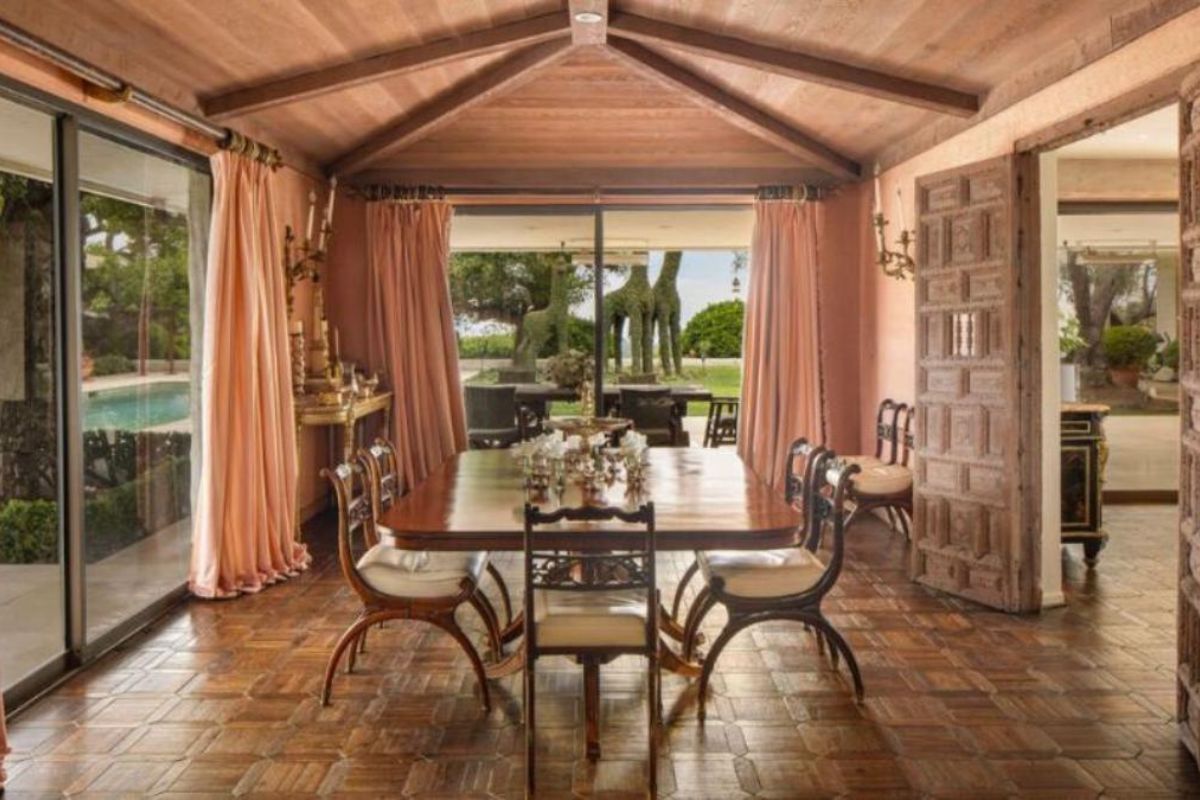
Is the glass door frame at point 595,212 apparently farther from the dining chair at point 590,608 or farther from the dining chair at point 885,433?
the dining chair at point 590,608

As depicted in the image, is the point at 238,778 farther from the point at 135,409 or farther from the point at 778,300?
the point at 778,300

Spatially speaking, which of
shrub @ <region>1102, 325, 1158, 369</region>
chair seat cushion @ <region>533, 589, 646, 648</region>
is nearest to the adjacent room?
chair seat cushion @ <region>533, 589, 646, 648</region>

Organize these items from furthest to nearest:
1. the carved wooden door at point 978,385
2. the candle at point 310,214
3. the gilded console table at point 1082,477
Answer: the candle at point 310,214
the gilded console table at point 1082,477
the carved wooden door at point 978,385

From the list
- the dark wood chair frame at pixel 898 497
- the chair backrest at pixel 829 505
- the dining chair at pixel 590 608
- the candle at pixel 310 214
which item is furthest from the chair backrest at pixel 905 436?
the candle at pixel 310 214

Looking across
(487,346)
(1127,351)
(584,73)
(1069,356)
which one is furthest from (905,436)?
(487,346)

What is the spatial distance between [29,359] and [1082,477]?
486 centimetres

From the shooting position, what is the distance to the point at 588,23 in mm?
4207

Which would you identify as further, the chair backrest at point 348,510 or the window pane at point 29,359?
the window pane at point 29,359

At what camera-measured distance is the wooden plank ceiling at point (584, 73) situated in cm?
361

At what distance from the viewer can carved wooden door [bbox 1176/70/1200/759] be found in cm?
280

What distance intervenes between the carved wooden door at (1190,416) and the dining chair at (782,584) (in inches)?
37.4

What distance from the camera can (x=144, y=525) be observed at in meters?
4.39

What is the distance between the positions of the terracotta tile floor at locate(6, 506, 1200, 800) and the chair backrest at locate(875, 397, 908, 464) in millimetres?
1590

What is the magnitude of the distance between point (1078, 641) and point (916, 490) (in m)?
1.12
